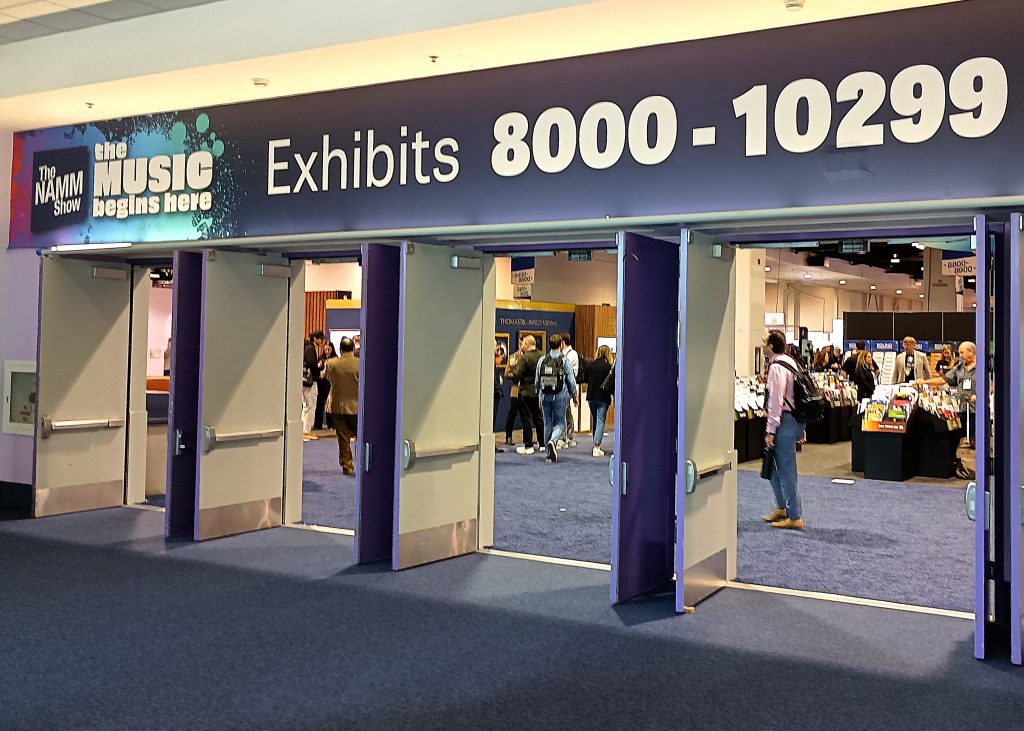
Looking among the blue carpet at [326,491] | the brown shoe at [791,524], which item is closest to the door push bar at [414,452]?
the blue carpet at [326,491]

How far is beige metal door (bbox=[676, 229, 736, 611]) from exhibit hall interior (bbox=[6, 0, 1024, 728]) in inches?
1.2

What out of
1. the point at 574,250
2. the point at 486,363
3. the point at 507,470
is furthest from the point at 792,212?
the point at 507,470

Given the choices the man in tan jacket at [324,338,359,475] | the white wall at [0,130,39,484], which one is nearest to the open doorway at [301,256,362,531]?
the man in tan jacket at [324,338,359,475]

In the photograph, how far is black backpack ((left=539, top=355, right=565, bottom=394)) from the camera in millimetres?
12836

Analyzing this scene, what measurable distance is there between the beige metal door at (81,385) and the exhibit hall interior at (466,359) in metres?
0.03

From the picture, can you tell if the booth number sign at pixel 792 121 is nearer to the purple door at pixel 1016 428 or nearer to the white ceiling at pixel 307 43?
the white ceiling at pixel 307 43

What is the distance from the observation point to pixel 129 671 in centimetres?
451

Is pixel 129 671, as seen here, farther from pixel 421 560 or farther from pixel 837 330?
pixel 837 330

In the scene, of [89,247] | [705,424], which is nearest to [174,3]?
[89,247]

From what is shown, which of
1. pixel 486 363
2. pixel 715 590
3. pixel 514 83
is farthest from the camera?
pixel 486 363

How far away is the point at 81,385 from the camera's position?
8578 millimetres

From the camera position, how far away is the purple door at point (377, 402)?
21.6 ft

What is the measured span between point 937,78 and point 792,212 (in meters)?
1.05

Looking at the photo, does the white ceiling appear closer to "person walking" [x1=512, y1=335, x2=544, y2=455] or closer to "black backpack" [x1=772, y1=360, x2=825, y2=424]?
"black backpack" [x1=772, y1=360, x2=825, y2=424]
